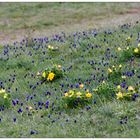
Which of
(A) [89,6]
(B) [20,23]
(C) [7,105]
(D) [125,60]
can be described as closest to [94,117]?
(C) [7,105]

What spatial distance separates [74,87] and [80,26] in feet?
25.3

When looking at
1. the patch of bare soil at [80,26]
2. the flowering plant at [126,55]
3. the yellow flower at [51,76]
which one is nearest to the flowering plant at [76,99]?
the yellow flower at [51,76]

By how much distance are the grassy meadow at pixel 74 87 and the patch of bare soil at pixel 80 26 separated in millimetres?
2950

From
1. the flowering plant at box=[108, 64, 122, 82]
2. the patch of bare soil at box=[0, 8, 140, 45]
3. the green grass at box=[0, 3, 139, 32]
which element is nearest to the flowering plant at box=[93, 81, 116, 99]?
the flowering plant at box=[108, 64, 122, 82]

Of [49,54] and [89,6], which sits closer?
[49,54]

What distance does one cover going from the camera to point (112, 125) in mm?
5586

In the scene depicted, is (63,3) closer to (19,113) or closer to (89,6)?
(89,6)

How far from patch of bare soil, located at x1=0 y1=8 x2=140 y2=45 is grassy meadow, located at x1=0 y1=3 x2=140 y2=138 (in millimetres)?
2950

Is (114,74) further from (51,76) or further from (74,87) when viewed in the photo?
(51,76)

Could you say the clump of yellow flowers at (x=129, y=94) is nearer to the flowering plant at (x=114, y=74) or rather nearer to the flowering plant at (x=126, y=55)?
the flowering plant at (x=114, y=74)

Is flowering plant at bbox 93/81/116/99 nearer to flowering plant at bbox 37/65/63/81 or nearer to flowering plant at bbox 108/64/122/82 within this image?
flowering plant at bbox 108/64/122/82

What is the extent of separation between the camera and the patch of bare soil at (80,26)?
46.0 ft

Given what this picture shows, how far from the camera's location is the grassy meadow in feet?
18.8

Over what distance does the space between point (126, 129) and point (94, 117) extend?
1.86 ft
